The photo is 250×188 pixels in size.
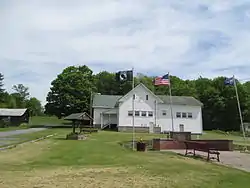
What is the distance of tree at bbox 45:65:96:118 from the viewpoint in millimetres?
76312

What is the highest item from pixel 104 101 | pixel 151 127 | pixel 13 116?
pixel 104 101

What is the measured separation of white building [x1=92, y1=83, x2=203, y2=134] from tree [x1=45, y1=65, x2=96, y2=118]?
12414mm

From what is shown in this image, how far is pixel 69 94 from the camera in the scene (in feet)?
253

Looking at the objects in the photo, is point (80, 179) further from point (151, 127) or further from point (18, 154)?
point (151, 127)

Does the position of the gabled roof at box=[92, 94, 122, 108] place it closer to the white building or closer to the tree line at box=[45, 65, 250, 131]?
the white building

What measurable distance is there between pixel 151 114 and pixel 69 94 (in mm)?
22806

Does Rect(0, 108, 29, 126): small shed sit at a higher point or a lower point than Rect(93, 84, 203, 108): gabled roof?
lower

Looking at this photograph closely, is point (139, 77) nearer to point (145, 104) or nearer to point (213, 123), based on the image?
point (213, 123)

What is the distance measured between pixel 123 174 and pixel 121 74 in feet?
61.0

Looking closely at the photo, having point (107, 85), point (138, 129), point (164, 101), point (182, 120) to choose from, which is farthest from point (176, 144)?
point (107, 85)

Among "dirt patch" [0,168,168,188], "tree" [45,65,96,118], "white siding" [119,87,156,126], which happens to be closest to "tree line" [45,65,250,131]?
"tree" [45,65,96,118]

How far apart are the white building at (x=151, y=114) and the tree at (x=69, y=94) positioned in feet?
40.7

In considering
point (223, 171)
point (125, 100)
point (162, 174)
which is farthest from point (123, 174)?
point (125, 100)

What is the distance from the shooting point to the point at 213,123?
78.1 m
